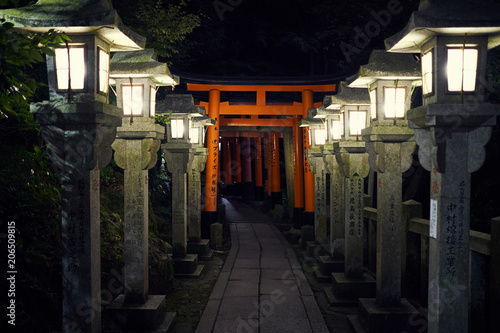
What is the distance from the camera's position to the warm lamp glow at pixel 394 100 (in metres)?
6.24

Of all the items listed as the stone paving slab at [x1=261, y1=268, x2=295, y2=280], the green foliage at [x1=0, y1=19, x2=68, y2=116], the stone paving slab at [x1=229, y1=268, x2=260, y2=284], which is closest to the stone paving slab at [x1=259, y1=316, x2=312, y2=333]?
the stone paving slab at [x1=229, y1=268, x2=260, y2=284]

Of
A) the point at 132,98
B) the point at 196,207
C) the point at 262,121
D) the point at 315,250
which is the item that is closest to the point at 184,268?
the point at 196,207

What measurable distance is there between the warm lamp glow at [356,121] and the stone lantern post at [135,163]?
3.70 metres

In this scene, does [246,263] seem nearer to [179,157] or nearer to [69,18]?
[179,157]

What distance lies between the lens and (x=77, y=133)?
15.4 feet

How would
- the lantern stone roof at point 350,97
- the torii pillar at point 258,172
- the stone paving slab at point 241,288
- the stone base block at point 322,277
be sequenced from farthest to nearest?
the torii pillar at point 258,172 → the stone base block at point 322,277 → the stone paving slab at point 241,288 → the lantern stone roof at point 350,97

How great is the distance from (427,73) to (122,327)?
5.78 metres

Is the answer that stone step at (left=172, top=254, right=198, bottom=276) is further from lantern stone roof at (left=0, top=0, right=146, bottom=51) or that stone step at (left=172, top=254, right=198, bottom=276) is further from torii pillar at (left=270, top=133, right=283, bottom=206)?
torii pillar at (left=270, top=133, right=283, bottom=206)

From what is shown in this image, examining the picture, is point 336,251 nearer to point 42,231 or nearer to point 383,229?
point 383,229

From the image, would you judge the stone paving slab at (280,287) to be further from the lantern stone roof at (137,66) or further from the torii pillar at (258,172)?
the torii pillar at (258,172)

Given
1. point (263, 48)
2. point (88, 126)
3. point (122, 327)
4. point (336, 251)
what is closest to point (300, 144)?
point (336, 251)

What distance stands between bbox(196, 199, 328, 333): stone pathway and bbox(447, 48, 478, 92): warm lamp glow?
458 cm

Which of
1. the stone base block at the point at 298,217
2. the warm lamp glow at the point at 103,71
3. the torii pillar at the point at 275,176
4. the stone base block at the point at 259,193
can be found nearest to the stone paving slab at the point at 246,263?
the stone base block at the point at 298,217

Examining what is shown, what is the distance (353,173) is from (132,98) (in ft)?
15.2
